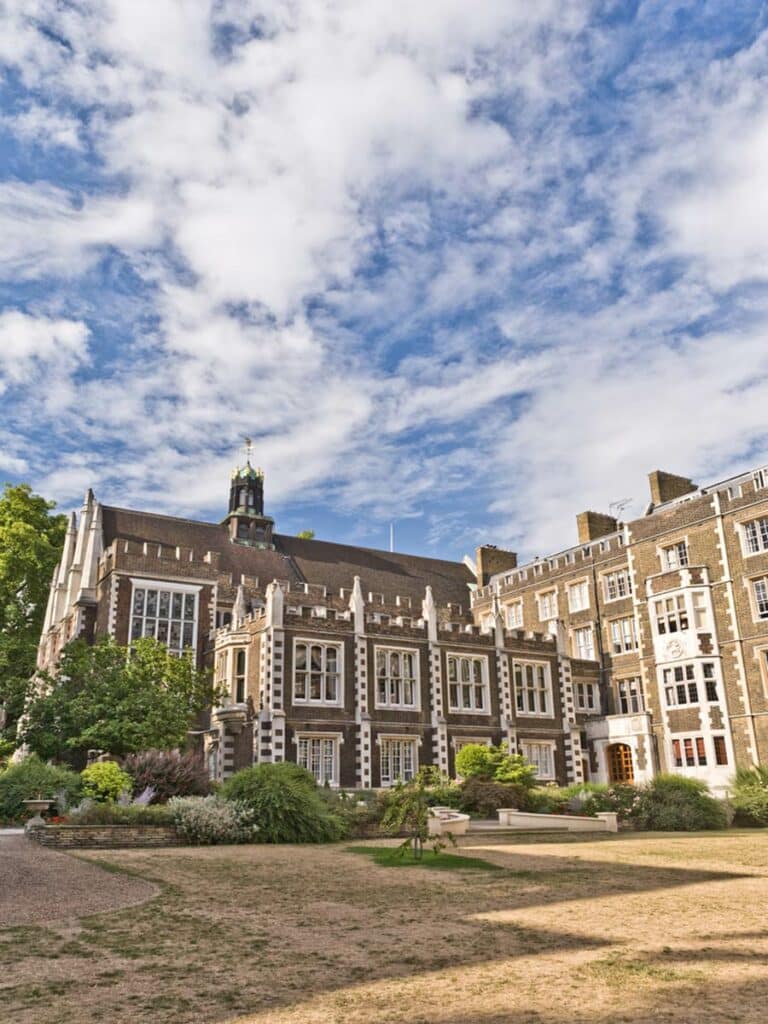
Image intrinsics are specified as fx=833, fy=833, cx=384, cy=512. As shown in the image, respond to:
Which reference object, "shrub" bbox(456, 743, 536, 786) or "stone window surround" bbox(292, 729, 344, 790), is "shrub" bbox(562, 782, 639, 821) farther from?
"stone window surround" bbox(292, 729, 344, 790)

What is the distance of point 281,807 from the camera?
18.8 meters

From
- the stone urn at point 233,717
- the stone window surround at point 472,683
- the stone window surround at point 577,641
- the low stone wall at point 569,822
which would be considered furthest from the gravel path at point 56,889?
the stone window surround at point 577,641

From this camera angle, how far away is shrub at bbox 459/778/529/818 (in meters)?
27.0

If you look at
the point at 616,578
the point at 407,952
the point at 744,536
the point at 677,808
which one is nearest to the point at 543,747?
the point at 616,578

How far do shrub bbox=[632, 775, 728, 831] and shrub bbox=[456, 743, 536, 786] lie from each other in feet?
16.0

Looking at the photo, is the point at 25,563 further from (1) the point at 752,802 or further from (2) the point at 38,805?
(1) the point at 752,802

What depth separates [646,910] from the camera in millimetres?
9039

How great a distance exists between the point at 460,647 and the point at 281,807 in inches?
712

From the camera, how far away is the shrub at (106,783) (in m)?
21.7

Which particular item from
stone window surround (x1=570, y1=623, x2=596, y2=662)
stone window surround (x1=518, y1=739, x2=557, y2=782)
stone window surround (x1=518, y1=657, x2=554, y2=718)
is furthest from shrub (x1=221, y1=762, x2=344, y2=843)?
stone window surround (x1=570, y1=623, x2=596, y2=662)

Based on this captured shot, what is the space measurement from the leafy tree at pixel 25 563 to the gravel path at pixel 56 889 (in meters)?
27.5

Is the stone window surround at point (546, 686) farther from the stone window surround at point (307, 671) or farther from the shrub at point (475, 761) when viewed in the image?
the stone window surround at point (307, 671)

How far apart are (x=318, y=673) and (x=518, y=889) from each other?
21.7 metres

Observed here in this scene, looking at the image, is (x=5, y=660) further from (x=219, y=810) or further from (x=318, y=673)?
(x=219, y=810)
